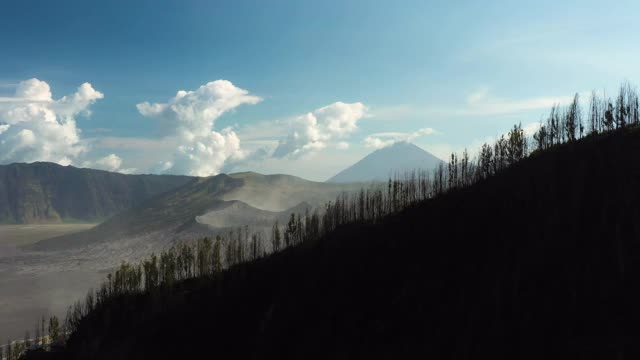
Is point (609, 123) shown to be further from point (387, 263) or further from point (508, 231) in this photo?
point (387, 263)

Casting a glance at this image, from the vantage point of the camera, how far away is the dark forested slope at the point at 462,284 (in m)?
64.3

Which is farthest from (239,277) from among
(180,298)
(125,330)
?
(125,330)

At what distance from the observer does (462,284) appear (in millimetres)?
78188

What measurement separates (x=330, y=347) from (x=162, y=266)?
96510mm

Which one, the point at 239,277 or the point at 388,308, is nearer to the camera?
the point at 388,308

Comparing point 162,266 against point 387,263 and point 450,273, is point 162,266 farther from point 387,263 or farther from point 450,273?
point 450,273

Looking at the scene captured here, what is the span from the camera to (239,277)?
126 meters

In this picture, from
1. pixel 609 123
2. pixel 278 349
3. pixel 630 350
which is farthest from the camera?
pixel 609 123

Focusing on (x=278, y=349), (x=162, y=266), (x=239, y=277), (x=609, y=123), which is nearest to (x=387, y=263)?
(x=278, y=349)

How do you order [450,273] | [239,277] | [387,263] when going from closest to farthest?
1. [450,273]
2. [387,263]
3. [239,277]

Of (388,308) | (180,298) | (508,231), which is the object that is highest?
(508,231)

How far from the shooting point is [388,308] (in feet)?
275

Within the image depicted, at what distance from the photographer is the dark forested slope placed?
2532 inches

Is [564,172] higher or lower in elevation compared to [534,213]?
higher
